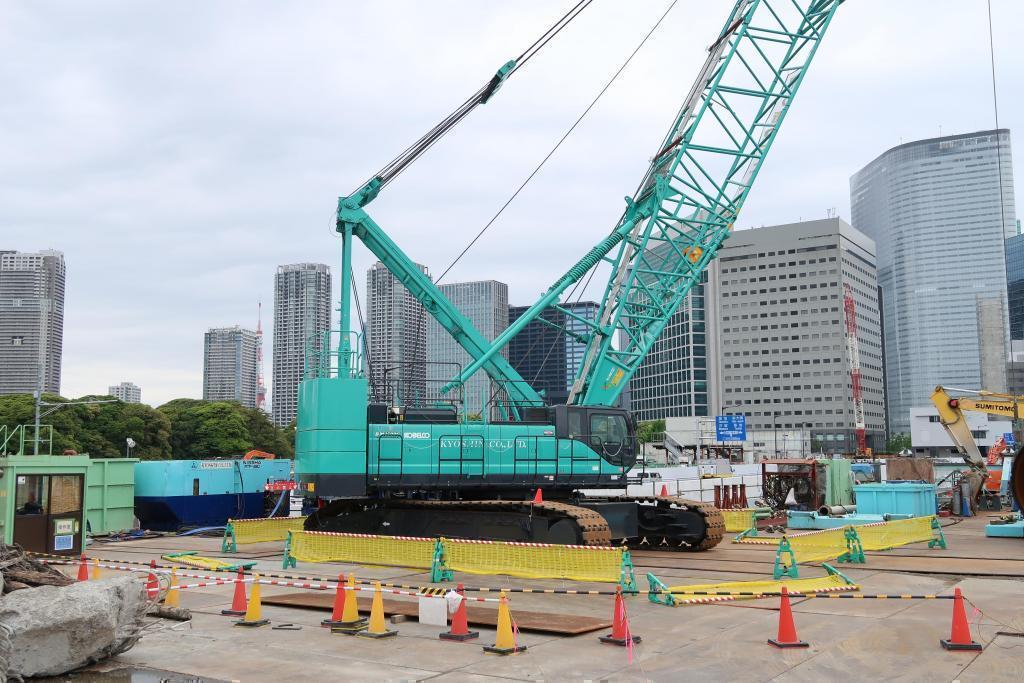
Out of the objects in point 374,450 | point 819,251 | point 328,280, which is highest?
point 819,251

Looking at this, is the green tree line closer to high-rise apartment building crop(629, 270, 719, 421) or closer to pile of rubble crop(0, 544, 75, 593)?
pile of rubble crop(0, 544, 75, 593)

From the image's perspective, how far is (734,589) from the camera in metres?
13.5

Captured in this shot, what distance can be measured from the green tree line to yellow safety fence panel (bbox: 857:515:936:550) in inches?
2381

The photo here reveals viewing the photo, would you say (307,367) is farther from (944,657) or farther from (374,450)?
(944,657)

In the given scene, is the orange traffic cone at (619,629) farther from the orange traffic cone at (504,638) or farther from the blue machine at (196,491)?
the blue machine at (196,491)

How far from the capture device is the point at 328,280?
157 meters

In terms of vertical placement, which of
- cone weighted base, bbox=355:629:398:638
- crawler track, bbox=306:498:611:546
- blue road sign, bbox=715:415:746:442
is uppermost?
blue road sign, bbox=715:415:746:442

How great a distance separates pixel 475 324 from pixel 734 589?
22.4 m

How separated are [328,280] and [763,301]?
95.8m

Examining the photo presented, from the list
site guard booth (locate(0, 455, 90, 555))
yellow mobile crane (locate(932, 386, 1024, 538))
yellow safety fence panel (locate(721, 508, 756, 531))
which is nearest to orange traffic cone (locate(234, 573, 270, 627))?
site guard booth (locate(0, 455, 90, 555))

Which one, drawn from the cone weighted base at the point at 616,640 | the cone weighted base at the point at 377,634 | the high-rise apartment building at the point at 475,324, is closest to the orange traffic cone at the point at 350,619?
the cone weighted base at the point at 377,634

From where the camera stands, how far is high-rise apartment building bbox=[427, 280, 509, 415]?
75.9 ft

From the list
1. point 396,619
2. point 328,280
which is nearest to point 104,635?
point 396,619

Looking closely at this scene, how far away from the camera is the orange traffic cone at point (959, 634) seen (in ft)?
31.9
